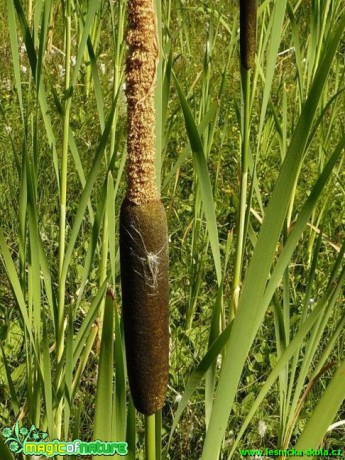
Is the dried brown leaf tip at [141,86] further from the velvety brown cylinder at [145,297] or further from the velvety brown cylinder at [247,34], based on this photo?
the velvety brown cylinder at [247,34]

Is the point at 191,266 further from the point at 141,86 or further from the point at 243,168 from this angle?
the point at 141,86

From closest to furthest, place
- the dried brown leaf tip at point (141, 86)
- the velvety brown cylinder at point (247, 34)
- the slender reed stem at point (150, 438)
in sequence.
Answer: the dried brown leaf tip at point (141, 86), the slender reed stem at point (150, 438), the velvety brown cylinder at point (247, 34)

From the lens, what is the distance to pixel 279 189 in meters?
0.60

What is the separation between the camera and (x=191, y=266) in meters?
1.87

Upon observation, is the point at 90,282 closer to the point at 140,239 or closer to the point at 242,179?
the point at 242,179

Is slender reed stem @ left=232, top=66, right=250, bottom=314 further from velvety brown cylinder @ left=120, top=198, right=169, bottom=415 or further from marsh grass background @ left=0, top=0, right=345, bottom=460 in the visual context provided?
velvety brown cylinder @ left=120, top=198, right=169, bottom=415

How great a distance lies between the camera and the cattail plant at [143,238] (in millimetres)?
530

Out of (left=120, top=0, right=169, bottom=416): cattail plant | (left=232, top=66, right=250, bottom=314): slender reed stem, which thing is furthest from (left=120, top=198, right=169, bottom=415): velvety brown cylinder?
(left=232, top=66, right=250, bottom=314): slender reed stem

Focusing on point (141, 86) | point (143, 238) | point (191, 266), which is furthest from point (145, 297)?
point (191, 266)

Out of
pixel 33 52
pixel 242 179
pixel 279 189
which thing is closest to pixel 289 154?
pixel 279 189

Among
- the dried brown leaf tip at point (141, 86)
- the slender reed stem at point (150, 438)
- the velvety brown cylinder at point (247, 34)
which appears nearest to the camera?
the dried brown leaf tip at point (141, 86)

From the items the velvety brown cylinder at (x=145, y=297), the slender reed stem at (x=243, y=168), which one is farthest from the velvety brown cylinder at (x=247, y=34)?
the velvety brown cylinder at (x=145, y=297)

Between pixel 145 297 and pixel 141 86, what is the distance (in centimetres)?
19

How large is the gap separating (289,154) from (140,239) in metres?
0.15
